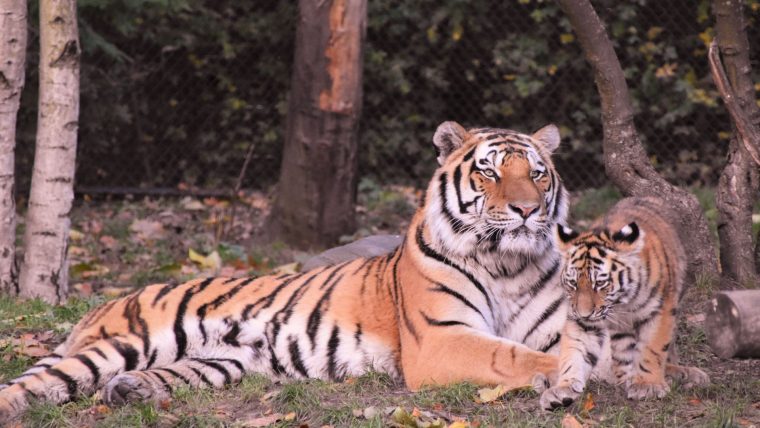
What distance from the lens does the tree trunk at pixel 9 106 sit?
6.72 metres

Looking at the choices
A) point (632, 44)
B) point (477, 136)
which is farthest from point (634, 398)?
point (632, 44)

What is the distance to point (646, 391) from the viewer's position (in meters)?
4.46

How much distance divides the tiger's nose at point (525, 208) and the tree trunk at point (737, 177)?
200 cm

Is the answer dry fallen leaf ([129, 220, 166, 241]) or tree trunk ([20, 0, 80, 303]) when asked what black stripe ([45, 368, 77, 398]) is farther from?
dry fallen leaf ([129, 220, 166, 241])

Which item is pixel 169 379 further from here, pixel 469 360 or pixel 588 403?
pixel 588 403

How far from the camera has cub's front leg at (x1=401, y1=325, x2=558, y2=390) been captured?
458cm

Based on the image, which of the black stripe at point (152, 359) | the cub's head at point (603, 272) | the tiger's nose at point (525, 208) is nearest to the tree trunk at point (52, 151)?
the black stripe at point (152, 359)

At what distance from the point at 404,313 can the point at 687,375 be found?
4.18 feet

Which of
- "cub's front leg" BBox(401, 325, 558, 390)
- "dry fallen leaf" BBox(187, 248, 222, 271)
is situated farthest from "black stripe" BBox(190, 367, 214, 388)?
"dry fallen leaf" BBox(187, 248, 222, 271)


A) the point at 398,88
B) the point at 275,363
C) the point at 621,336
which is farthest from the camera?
the point at 398,88

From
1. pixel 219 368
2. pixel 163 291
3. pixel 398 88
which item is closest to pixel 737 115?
pixel 219 368

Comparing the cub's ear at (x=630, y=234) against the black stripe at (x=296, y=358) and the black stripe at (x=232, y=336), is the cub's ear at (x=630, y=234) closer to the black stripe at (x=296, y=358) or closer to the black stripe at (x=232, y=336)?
the black stripe at (x=296, y=358)

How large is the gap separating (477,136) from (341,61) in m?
3.89

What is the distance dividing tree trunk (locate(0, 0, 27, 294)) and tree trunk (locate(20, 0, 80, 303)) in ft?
0.36
